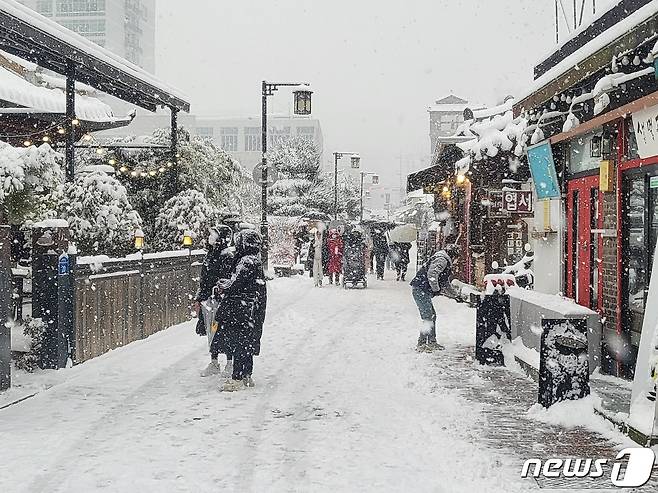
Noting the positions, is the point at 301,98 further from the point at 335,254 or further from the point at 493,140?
the point at 493,140

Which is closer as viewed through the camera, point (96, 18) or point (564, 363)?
point (564, 363)

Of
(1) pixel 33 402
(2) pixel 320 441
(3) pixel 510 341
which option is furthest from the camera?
(3) pixel 510 341

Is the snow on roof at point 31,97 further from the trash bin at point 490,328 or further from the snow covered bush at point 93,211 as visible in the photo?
the trash bin at point 490,328

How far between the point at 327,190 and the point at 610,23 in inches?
1360

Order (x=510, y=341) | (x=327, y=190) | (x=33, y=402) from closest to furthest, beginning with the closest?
1. (x=33, y=402)
2. (x=510, y=341)
3. (x=327, y=190)

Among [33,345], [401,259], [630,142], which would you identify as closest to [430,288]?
[630,142]

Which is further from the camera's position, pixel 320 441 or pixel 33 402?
pixel 33 402

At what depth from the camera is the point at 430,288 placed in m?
10.8

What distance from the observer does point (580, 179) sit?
33.8 feet

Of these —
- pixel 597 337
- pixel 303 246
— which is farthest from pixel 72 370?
pixel 303 246

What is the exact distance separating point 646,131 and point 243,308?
14.9ft

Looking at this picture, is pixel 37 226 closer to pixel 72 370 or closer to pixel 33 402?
pixel 72 370

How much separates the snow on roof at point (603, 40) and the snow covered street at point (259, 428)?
142 inches

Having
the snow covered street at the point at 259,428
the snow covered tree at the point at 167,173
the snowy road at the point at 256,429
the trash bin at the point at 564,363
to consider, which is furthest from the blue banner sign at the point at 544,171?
the snow covered tree at the point at 167,173
